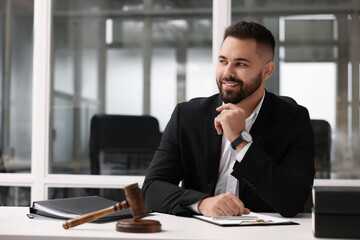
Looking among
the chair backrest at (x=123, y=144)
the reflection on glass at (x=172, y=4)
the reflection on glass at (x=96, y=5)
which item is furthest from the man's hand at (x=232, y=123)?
the reflection on glass at (x=96, y=5)

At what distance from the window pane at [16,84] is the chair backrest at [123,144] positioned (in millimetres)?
514

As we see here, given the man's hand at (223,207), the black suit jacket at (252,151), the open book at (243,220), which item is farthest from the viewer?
the black suit jacket at (252,151)

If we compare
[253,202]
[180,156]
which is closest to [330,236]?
[253,202]

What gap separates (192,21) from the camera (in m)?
3.96

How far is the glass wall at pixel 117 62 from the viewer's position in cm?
390

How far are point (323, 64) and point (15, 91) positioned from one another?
229 centimetres

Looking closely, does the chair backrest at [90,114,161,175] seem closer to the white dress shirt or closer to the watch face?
the white dress shirt

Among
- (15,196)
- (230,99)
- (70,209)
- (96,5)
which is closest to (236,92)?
(230,99)

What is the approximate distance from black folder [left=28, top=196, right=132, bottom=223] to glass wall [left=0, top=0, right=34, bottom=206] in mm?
2157

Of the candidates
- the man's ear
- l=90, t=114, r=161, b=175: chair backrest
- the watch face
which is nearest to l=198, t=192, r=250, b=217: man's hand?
the watch face

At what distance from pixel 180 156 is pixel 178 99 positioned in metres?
1.53

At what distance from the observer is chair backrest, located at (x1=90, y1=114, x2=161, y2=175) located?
3.77 m

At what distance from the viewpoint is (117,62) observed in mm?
4023

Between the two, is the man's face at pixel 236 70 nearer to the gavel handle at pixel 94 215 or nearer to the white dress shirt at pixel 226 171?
the white dress shirt at pixel 226 171
